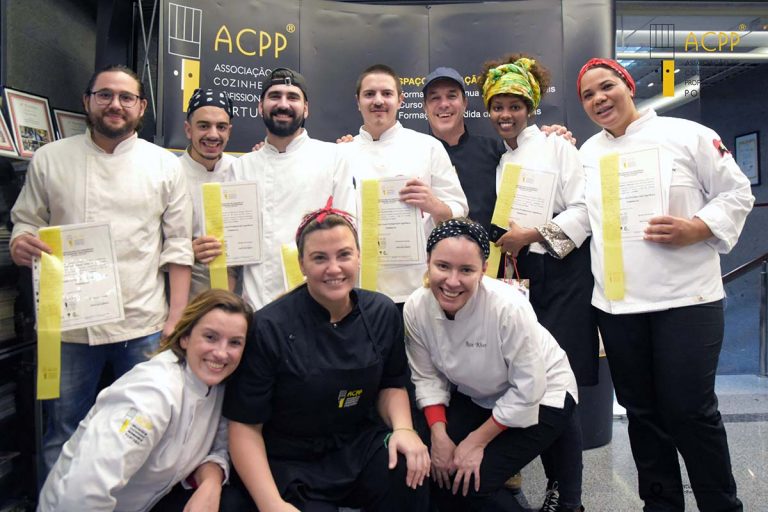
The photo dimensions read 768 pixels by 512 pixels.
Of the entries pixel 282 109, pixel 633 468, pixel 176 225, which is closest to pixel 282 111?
pixel 282 109

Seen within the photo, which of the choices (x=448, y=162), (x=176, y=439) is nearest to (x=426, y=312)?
(x=448, y=162)

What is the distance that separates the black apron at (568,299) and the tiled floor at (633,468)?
739mm

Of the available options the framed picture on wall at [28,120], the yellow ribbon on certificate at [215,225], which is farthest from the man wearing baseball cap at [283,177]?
the framed picture on wall at [28,120]

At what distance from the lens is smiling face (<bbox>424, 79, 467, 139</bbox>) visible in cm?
271

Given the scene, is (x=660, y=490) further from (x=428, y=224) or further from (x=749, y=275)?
(x=749, y=275)

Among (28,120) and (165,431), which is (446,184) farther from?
(28,120)

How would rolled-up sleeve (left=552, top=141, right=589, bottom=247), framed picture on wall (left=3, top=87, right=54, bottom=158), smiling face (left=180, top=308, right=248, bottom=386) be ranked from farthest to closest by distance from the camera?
framed picture on wall (left=3, top=87, right=54, bottom=158) → rolled-up sleeve (left=552, top=141, right=589, bottom=247) → smiling face (left=180, top=308, right=248, bottom=386)

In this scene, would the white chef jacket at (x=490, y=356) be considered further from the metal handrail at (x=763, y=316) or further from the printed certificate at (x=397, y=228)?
the metal handrail at (x=763, y=316)

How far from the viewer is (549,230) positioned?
241 cm

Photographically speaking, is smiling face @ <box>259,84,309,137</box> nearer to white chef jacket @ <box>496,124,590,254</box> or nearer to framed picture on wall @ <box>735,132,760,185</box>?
white chef jacket @ <box>496,124,590,254</box>

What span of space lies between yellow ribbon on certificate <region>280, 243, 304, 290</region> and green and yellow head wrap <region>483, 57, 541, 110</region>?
45.2 inches

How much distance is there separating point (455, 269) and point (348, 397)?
588 mm

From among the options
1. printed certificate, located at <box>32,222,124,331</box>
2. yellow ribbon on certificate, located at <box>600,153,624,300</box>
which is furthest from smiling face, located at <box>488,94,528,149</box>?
printed certificate, located at <box>32,222,124,331</box>

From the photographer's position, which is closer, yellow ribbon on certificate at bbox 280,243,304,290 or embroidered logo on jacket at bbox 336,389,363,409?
embroidered logo on jacket at bbox 336,389,363,409
